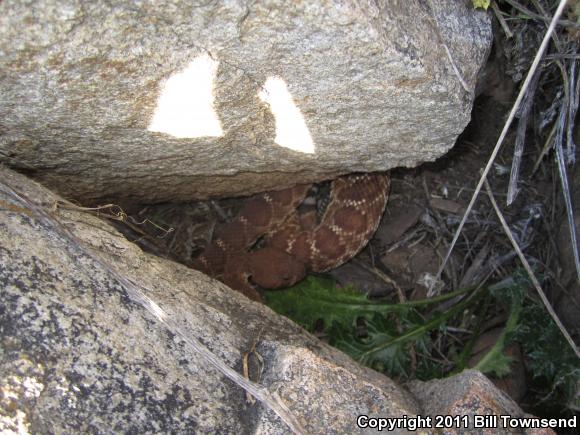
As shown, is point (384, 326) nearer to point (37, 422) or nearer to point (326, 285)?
point (326, 285)

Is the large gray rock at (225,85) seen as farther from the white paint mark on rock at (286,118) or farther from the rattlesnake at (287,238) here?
the rattlesnake at (287,238)

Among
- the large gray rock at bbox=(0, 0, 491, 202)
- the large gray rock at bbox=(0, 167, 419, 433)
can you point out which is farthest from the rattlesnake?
the large gray rock at bbox=(0, 167, 419, 433)

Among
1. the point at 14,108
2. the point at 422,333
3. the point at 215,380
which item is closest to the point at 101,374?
the point at 215,380

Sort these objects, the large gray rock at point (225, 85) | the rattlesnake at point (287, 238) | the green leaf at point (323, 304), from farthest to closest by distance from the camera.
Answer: the rattlesnake at point (287, 238)
the green leaf at point (323, 304)
the large gray rock at point (225, 85)

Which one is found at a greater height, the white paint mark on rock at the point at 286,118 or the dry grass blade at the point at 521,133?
the white paint mark on rock at the point at 286,118

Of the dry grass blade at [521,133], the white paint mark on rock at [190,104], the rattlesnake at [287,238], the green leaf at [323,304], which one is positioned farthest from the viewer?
the rattlesnake at [287,238]

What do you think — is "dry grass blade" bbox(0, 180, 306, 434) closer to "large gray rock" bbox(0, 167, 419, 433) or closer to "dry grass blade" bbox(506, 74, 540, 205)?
"large gray rock" bbox(0, 167, 419, 433)

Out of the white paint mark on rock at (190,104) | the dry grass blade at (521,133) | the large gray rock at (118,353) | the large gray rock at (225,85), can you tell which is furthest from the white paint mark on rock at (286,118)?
the dry grass blade at (521,133)

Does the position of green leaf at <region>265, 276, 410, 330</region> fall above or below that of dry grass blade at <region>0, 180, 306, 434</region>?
below
